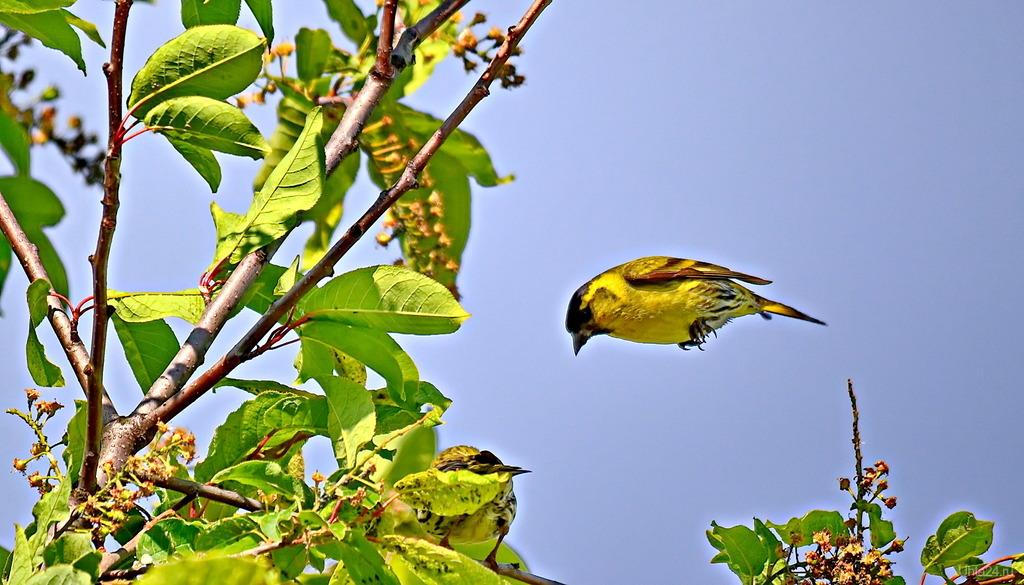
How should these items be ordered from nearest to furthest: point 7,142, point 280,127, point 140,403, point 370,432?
point 370,432 → point 140,403 → point 7,142 → point 280,127

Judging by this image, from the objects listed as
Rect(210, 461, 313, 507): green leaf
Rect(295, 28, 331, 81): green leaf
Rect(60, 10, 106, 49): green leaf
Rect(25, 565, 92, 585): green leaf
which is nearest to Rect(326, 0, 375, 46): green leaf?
Rect(295, 28, 331, 81): green leaf

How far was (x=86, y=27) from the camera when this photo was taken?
5.34 ft

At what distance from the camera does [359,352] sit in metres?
1.59

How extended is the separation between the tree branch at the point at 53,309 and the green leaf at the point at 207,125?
0.96ft

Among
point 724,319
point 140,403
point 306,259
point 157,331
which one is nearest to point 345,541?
point 140,403

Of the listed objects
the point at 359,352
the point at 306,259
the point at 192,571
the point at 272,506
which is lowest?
the point at 192,571

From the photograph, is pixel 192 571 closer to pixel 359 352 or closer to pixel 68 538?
pixel 68 538

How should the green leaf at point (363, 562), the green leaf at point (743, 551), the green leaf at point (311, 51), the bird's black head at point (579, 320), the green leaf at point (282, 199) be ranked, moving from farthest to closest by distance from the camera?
1. the bird's black head at point (579, 320)
2. the green leaf at point (311, 51)
3. the green leaf at point (743, 551)
4. the green leaf at point (282, 199)
5. the green leaf at point (363, 562)

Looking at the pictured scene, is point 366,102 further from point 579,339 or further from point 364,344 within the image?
point 579,339

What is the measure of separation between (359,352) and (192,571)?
1.68 ft

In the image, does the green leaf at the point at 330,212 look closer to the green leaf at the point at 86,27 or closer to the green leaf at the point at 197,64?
the green leaf at the point at 86,27

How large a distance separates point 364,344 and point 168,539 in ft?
1.29

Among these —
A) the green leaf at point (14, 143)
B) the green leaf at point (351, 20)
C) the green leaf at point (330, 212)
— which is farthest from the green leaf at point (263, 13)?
the green leaf at point (330, 212)

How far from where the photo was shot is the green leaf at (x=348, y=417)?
1396mm
